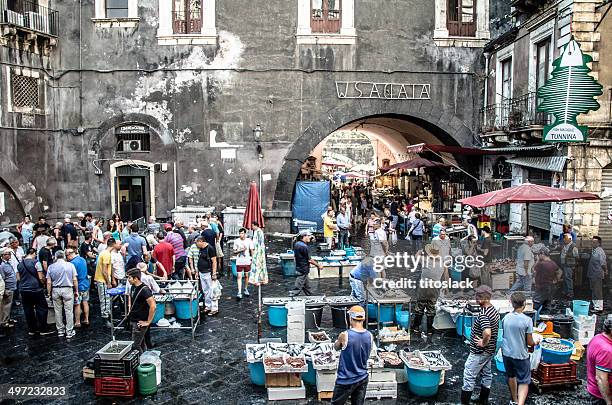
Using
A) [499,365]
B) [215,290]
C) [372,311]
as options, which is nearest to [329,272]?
[215,290]

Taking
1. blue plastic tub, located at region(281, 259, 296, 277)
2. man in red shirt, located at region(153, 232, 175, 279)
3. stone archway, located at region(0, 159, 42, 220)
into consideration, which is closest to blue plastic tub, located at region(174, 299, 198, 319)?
man in red shirt, located at region(153, 232, 175, 279)

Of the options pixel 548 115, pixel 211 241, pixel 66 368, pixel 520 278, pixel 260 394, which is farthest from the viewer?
pixel 548 115

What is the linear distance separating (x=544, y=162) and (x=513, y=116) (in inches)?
84.0

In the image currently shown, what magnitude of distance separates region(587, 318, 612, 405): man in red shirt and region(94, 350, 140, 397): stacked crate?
6.12m

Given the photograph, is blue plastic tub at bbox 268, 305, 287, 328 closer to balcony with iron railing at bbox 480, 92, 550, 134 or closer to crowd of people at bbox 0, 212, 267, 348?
crowd of people at bbox 0, 212, 267, 348

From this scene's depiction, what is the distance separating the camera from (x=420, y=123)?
22.8 m

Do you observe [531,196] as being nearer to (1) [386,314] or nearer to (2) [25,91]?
(1) [386,314]

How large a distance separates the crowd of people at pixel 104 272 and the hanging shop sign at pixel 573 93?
27.2 ft

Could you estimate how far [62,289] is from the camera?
1083 cm

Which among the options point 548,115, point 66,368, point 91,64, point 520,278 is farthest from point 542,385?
point 91,64

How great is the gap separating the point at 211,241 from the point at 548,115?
9.89 meters

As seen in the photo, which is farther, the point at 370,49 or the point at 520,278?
the point at 370,49

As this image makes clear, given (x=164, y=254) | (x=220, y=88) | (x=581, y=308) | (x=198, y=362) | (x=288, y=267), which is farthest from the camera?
(x=220, y=88)

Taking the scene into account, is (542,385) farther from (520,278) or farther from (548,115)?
(548,115)
